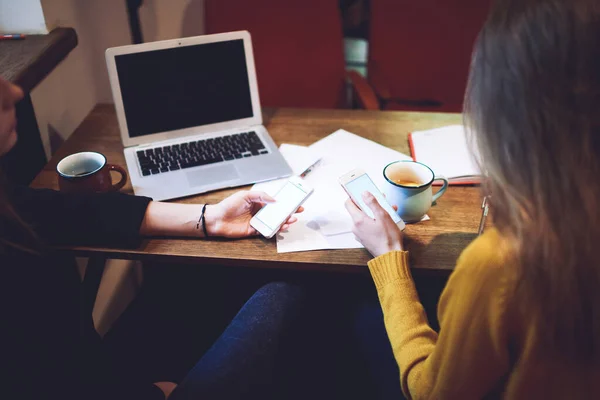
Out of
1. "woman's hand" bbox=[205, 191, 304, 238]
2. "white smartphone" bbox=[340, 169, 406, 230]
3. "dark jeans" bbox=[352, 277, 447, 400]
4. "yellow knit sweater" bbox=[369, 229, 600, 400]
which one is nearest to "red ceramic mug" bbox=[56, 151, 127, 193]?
"woman's hand" bbox=[205, 191, 304, 238]

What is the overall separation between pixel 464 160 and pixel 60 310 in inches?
36.4

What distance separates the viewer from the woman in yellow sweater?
24.9 inches

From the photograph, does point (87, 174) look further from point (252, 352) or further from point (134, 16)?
point (134, 16)

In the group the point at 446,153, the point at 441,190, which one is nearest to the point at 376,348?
the point at 441,190

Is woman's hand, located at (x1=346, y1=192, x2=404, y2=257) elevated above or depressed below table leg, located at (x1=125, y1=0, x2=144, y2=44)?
below

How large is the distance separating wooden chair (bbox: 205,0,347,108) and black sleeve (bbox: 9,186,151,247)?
922 millimetres

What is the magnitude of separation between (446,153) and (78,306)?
89 centimetres

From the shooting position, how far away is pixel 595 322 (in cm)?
69

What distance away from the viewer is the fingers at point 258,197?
1136 millimetres

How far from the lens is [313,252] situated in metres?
1.07

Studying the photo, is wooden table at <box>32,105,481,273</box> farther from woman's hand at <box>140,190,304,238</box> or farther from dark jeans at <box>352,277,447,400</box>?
dark jeans at <box>352,277,447,400</box>

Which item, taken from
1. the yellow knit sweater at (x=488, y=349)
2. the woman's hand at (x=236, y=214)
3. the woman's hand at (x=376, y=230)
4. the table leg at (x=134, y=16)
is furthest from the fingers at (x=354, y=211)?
the table leg at (x=134, y=16)

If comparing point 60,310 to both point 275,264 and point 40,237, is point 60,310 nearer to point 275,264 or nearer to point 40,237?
point 40,237

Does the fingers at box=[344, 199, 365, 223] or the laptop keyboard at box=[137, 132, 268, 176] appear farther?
the laptop keyboard at box=[137, 132, 268, 176]
